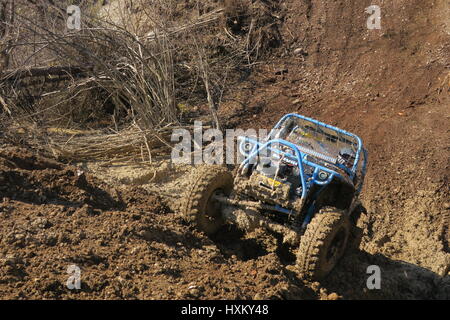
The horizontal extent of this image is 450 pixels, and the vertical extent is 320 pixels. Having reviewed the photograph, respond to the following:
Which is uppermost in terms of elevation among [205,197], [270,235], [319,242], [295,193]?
[295,193]

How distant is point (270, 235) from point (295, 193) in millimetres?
1122

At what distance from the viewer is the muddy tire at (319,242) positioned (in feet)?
19.3

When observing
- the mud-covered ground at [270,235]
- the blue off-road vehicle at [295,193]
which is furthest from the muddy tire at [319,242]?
the mud-covered ground at [270,235]

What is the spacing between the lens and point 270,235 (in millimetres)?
7078

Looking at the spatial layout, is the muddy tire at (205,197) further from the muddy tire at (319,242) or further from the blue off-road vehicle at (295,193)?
the muddy tire at (319,242)

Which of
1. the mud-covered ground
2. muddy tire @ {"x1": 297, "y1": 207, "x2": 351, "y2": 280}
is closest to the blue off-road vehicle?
muddy tire @ {"x1": 297, "y1": 207, "x2": 351, "y2": 280}

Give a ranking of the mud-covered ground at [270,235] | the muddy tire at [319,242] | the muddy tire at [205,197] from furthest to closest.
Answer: the muddy tire at [205,197], the muddy tire at [319,242], the mud-covered ground at [270,235]

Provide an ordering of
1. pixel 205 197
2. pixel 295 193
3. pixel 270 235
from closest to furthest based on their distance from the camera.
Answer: pixel 295 193 < pixel 205 197 < pixel 270 235

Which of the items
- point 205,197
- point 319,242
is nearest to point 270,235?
point 205,197

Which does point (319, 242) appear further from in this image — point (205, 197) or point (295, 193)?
point (205, 197)

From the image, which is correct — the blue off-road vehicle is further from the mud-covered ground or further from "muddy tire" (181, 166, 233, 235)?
the mud-covered ground

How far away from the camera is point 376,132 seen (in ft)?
31.4

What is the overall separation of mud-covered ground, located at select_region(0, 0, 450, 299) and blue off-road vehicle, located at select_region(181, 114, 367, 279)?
0.36 meters

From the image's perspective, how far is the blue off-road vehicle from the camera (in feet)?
19.7
